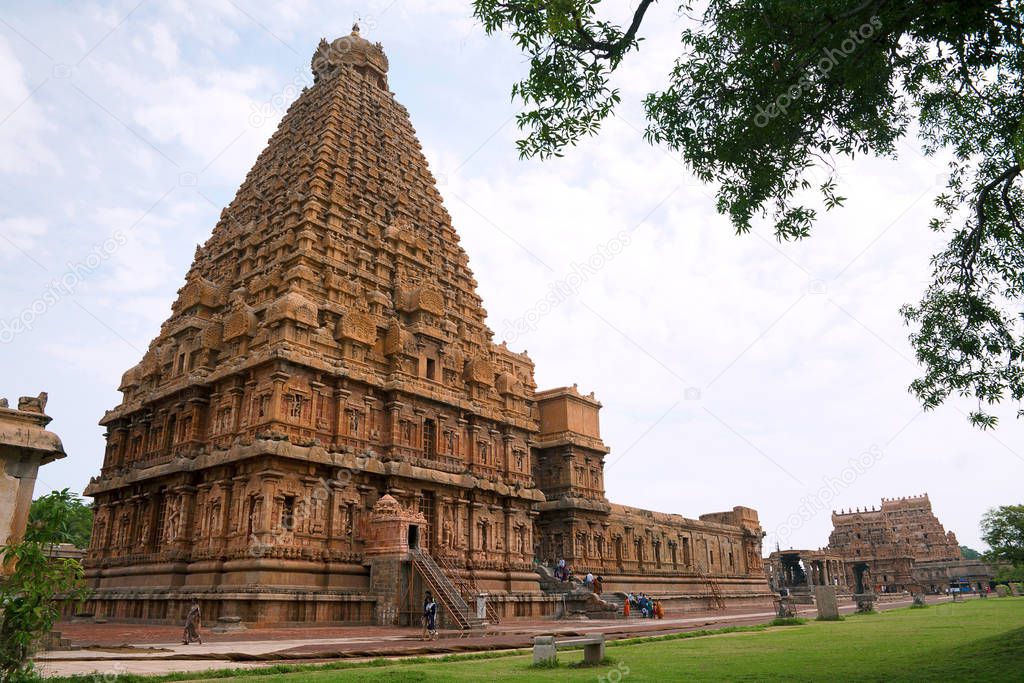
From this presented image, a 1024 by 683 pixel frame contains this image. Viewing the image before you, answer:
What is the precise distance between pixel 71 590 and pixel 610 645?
1276 centimetres

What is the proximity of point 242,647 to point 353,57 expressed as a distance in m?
43.2

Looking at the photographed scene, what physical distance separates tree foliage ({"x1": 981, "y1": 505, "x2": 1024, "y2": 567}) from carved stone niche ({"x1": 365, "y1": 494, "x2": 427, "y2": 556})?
61540 mm

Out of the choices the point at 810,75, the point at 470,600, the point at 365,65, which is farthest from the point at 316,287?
the point at 810,75

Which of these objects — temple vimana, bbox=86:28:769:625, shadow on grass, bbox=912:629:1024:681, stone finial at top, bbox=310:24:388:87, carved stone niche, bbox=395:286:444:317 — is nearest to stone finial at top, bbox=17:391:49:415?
shadow on grass, bbox=912:629:1024:681

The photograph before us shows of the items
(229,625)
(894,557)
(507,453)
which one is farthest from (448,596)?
(894,557)

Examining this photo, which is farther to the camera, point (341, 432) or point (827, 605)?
point (341, 432)

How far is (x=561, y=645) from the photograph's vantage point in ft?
43.9

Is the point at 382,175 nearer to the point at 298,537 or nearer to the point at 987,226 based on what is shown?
the point at 298,537

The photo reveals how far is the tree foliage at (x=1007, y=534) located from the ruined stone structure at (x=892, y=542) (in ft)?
88.1

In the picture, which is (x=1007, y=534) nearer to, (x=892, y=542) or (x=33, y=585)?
(x=892, y=542)

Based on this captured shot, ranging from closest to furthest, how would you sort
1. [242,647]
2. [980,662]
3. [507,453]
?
[980,662] < [242,647] < [507,453]

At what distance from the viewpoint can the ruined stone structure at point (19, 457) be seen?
10250mm

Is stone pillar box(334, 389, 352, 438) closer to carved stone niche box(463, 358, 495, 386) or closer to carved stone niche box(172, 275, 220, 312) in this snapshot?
carved stone niche box(463, 358, 495, 386)

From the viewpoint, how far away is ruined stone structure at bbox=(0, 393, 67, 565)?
10250mm
